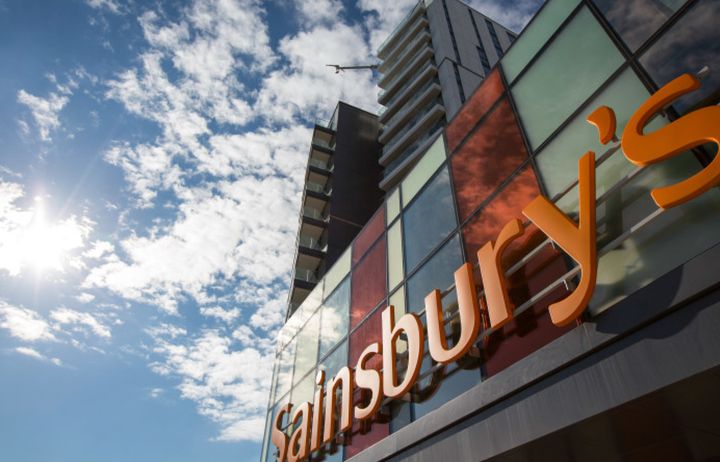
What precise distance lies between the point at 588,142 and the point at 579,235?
2.10m

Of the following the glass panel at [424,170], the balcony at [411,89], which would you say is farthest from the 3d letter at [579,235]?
the balcony at [411,89]

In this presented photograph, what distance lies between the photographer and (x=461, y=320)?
8055 millimetres

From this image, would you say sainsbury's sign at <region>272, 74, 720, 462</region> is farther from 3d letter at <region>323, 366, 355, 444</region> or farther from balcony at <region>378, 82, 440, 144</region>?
balcony at <region>378, 82, 440, 144</region>

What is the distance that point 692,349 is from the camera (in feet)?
15.4

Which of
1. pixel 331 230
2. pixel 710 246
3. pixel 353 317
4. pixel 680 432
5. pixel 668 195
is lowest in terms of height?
pixel 680 432

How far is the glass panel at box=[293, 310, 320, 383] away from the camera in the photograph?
16352mm

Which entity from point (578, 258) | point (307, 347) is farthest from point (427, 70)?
point (578, 258)

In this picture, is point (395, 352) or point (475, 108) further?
point (475, 108)

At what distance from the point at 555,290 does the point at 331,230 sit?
25.8 meters

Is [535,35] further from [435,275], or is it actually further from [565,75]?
[435,275]

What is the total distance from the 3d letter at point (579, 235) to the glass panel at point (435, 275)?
2974mm

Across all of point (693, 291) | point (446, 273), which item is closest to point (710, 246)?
point (693, 291)

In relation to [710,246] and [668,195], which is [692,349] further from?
[668,195]

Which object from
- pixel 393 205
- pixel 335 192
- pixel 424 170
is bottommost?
pixel 424 170
